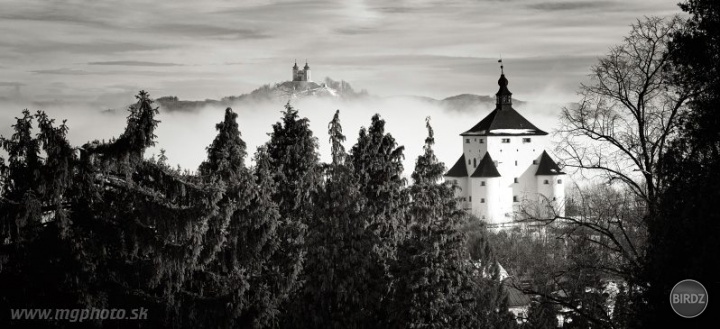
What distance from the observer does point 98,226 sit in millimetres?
23219

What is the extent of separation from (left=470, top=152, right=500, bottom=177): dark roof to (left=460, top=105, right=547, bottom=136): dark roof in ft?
10.9

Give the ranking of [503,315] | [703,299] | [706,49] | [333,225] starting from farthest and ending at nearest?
[503,315]
[333,225]
[706,49]
[703,299]

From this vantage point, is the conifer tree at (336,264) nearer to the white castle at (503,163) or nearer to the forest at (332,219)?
the forest at (332,219)

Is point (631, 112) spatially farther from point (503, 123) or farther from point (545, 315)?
point (503, 123)

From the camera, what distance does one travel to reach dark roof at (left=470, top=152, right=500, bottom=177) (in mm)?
115938

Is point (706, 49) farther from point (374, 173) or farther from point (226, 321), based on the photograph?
point (374, 173)

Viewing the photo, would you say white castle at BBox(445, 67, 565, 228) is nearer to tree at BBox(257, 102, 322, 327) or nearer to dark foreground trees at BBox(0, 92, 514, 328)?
tree at BBox(257, 102, 322, 327)

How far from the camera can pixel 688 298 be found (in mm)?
16547

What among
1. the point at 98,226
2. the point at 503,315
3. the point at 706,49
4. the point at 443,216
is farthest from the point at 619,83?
the point at 503,315

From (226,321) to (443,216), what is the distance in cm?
674

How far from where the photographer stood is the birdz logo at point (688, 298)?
1628 cm

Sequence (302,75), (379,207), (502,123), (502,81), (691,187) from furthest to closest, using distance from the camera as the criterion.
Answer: (502,123) → (502,81) → (302,75) → (379,207) → (691,187)

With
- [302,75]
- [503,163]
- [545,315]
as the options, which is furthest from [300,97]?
[545,315]

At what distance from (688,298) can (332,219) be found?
12.5 metres
